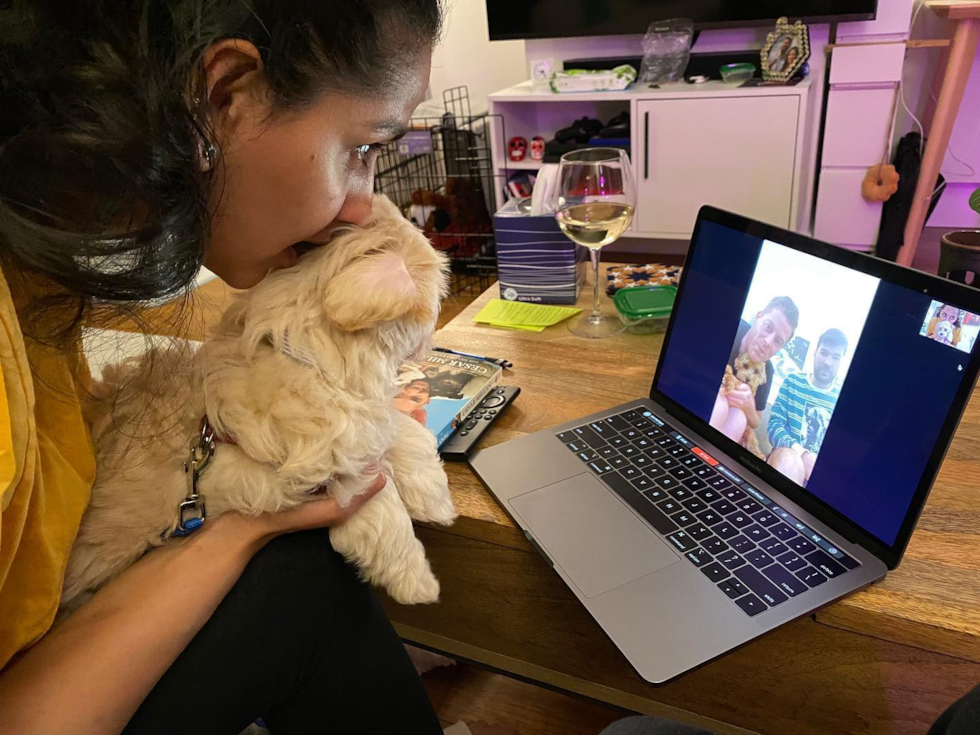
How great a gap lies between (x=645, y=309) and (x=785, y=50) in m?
2.00

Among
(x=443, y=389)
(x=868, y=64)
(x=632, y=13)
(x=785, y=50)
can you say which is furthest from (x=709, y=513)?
(x=632, y=13)

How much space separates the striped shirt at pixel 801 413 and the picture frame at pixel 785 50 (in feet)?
7.57

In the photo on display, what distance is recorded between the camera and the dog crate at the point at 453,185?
116 inches

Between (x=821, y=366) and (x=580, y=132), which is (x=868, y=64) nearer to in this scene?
(x=580, y=132)

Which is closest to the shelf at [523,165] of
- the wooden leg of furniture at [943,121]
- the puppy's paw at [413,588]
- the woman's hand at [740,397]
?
the wooden leg of furniture at [943,121]

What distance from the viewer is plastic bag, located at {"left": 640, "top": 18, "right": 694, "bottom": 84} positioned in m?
2.80

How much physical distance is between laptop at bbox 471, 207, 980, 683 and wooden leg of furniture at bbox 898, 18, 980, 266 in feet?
6.42

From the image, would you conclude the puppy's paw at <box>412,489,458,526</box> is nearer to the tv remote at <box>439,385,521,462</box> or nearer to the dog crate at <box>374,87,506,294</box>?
the tv remote at <box>439,385,521,462</box>

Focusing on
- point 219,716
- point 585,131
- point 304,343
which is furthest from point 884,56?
point 219,716

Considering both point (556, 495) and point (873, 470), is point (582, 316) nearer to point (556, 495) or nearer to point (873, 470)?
point (556, 495)

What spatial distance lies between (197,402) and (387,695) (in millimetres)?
415

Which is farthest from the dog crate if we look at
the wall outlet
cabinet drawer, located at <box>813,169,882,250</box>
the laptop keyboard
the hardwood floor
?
the laptop keyboard

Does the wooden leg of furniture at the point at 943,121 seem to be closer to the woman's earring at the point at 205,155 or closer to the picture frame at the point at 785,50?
the picture frame at the point at 785,50

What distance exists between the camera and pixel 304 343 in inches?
26.8
